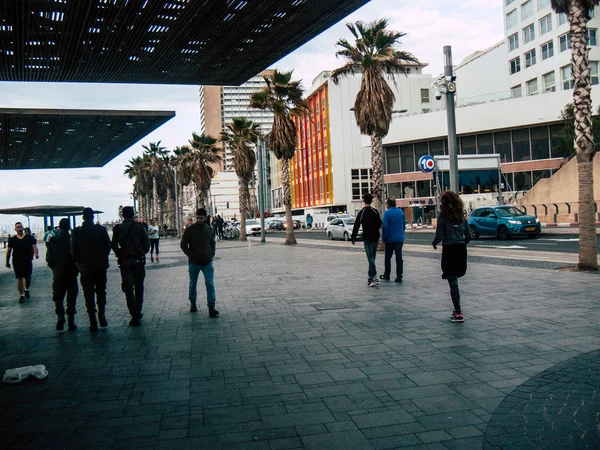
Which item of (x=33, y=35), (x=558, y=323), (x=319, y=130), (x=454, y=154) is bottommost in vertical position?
(x=558, y=323)

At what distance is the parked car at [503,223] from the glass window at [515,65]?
4030 centimetres

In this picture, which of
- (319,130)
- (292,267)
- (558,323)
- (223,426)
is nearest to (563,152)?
(319,130)

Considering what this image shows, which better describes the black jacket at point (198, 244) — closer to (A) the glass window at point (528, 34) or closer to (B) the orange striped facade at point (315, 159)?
(A) the glass window at point (528, 34)

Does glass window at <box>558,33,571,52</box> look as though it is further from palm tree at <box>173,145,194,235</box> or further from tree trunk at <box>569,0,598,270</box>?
tree trunk at <box>569,0,598,270</box>

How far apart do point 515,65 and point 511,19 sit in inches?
198

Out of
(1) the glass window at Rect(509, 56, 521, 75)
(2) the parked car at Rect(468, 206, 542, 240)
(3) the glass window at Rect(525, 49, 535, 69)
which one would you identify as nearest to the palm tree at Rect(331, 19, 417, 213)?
(2) the parked car at Rect(468, 206, 542, 240)

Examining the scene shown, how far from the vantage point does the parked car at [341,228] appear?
33.7 m

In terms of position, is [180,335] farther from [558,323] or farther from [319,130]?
[319,130]

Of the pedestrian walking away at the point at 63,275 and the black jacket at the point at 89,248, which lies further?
the pedestrian walking away at the point at 63,275

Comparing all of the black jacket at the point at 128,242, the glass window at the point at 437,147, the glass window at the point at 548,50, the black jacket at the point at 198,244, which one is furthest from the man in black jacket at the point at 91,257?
the glass window at the point at 548,50

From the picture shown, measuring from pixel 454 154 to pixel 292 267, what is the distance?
5588mm

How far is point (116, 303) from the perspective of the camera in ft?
36.5

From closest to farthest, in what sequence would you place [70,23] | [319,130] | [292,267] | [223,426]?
1. [223,426]
2. [70,23]
3. [292,267]
4. [319,130]

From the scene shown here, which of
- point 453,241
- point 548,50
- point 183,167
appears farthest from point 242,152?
point 548,50
